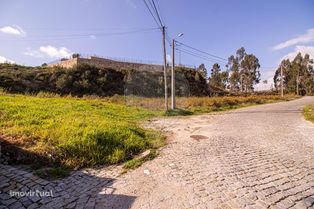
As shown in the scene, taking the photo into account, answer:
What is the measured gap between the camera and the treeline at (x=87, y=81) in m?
26.8

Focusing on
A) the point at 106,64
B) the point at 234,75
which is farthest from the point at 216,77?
the point at 106,64

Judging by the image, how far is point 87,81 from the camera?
102ft

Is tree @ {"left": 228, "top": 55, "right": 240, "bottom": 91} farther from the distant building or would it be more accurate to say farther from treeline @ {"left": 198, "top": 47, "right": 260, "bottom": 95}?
the distant building

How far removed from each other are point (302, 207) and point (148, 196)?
7.71ft

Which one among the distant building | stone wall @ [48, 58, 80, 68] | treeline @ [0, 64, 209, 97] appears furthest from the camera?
the distant building

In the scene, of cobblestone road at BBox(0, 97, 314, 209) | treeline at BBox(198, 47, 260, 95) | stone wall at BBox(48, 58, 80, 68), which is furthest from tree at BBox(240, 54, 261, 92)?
cobblestone road at BBox(0, 97, 314, 209)

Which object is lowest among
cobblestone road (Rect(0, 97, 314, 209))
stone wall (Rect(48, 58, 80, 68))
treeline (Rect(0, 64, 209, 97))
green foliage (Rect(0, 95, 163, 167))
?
cobblestone road (Rect(0, 97, 314, 209))

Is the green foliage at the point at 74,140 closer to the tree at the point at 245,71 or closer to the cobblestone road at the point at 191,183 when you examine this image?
the cobblestone road at the point at 191,183

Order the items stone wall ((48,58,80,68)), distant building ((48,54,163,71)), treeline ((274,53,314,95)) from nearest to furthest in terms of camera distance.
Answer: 1. stone wall ((48,58,80,68))
2. distant building ((48,54,163,71))
3. treeline ((274,53,314,95))

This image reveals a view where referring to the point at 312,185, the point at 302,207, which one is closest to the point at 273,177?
the point at 312,185

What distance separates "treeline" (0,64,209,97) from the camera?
2683cm

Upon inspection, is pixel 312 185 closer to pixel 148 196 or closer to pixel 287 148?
pixel 287 148

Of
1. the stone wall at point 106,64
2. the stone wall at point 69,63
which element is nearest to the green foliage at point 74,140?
the stone wall at point 69,63

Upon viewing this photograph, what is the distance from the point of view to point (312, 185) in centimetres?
379
